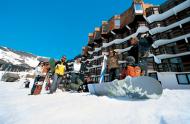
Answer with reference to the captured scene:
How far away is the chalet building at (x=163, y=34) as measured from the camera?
19791 millimetres

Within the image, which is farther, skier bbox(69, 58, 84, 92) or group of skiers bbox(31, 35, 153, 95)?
skier bbox(69, 58, 84, 92)

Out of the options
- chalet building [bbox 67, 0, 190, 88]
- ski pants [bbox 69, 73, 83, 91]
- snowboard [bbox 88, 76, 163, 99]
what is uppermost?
chalet building [bbox 67, 0, 190, 88]

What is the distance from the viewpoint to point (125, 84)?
12.1ft

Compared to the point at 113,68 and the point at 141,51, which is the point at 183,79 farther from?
the point at 141,51

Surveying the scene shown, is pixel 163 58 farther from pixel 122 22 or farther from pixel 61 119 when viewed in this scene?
pixel 61 119

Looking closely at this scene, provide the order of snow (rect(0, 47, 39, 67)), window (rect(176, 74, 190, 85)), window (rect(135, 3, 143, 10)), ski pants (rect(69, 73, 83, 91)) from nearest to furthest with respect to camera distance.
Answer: ski pants (rect(69, 73, 83, 91)) → window (rect(176, 74, 190, 85)) → window (rect(135, 3, 143, 10)) → snow (rect(0, 47, 39, 67))

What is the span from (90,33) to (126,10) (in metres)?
15.1

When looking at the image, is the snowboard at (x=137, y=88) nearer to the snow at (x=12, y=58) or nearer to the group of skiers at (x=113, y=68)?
the group of skiers at (x=113, y=68)

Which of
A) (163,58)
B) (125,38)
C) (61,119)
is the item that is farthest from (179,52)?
(61,119)

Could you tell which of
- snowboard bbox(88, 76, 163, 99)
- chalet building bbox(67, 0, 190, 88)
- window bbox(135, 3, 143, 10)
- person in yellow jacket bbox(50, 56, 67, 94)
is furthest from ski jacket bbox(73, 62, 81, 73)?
window bbox(135, 3, 143, 10)

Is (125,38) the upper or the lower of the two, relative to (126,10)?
lower

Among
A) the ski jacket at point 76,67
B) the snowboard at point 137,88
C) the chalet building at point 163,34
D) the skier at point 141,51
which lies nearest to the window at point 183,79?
the chalet building at point 163,34

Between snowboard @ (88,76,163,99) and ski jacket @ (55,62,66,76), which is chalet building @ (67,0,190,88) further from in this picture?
snowboard @ (88,76,163,99)

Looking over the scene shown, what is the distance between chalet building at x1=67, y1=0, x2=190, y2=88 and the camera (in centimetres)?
1979
